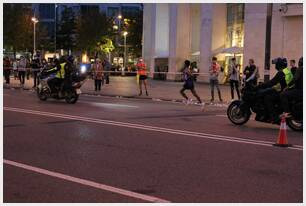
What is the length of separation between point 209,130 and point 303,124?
1827 millimetres

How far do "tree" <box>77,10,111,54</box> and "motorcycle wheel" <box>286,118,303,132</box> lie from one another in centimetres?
5869

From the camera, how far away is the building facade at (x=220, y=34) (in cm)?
2784

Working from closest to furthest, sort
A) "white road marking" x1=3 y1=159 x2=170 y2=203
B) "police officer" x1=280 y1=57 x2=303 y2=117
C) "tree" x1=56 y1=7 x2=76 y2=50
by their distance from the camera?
"white road marking" x1=3 y1=159 x2=170 y2=203 < "police officer" x1=280 y1=57 x2=303 y2=117 < "tree" x1=56 y1=7 x2=76 y2=50

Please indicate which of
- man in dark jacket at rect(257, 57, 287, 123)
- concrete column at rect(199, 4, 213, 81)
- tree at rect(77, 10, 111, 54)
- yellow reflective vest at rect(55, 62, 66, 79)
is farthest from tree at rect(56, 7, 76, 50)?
man in dark jacket at rect(257, 57, 287, 123)

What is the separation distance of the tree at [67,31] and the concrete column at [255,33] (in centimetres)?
5131

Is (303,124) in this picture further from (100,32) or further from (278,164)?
(100,32)

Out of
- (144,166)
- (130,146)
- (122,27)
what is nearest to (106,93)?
(130,146)

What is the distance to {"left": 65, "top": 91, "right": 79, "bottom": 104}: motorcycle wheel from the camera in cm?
1728

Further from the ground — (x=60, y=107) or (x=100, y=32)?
(x=100, y=32)

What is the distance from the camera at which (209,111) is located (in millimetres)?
15656

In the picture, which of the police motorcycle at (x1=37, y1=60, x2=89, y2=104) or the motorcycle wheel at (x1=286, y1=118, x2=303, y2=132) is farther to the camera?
the police motorcycle at (x1=37, y1=60, x2=89, y2=104)

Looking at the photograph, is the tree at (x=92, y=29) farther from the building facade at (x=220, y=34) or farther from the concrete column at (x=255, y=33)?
the concrete column at (x=255, y=33)

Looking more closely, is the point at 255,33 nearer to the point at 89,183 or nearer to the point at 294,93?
the point at 294,93

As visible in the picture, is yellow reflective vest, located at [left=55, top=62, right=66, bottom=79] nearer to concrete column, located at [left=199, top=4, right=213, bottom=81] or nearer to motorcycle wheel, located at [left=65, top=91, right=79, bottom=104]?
motorcycle wheel, located at [left=65, top=91, right=79, bottom=104]
